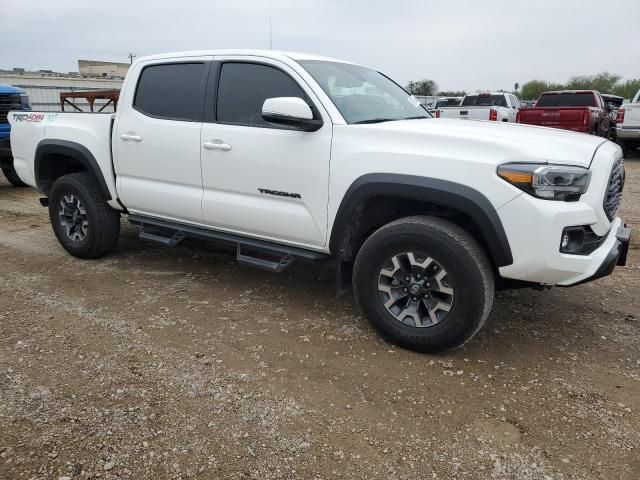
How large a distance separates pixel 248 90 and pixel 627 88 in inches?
2107

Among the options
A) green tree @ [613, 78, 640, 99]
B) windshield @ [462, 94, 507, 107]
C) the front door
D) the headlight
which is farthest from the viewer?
green tree @ [613, 78, 640, 99]

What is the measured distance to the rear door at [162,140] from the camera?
422cm

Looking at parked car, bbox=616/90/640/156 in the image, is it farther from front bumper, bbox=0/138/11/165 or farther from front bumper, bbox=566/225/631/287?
front bumper, bbox=0/138/11/165

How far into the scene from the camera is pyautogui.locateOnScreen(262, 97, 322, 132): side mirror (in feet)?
11.1

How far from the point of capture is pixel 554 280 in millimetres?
3025

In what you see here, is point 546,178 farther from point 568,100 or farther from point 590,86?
point 590,86

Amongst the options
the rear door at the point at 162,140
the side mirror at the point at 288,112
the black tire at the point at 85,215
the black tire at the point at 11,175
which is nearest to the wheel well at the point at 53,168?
the black tire at the point at 85,215

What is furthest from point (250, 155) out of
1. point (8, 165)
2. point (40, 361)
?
point (8, 165)

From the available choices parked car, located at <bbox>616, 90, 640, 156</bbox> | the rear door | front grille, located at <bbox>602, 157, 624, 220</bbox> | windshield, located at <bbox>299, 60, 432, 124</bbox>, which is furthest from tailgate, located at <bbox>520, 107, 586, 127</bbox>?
the rear door

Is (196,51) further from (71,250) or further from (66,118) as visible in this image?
(71,250)

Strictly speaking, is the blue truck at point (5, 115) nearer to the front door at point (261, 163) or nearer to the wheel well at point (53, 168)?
the wheel well at point (53, 168)

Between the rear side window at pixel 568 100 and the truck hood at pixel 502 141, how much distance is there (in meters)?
13.1

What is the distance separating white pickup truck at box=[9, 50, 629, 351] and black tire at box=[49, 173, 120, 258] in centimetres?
3

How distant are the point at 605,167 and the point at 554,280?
72cm
